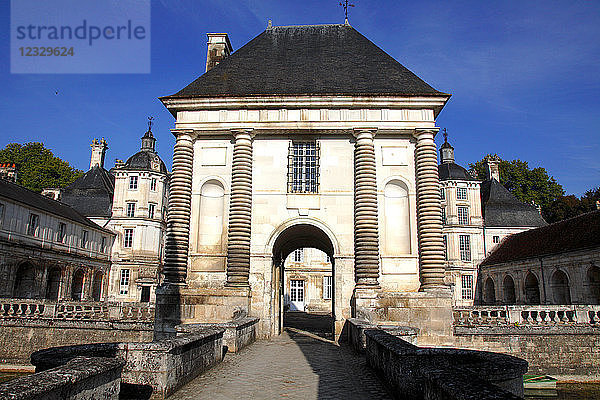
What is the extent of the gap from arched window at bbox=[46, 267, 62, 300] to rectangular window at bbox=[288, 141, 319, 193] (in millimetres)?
23655

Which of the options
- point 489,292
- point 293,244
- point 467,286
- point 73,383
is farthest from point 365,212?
point 467,286

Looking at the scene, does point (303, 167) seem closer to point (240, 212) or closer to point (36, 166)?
point (240, 212)

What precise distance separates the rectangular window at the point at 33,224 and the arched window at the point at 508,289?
1407 inches

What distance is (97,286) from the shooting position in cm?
3928

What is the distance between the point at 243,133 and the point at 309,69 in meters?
4.40

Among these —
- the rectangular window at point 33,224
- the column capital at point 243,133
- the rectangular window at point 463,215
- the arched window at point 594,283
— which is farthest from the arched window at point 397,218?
the rectangular window at point 463,215

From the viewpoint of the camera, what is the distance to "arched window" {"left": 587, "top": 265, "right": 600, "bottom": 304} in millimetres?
26328

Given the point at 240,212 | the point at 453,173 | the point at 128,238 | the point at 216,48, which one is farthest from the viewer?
the point at 453,173

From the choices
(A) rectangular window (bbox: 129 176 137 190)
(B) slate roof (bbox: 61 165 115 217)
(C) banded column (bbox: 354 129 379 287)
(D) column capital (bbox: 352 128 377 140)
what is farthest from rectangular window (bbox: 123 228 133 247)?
(D) column capital (bbox: 352 128 377 140)

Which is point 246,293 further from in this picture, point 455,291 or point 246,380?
point 455,291

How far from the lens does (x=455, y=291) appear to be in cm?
4219

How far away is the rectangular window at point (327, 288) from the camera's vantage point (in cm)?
4450

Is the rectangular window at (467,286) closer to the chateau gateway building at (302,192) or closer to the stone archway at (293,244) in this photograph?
the stone archway at (293,244)

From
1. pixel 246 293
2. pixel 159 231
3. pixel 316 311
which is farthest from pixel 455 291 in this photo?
pixel 246 293
